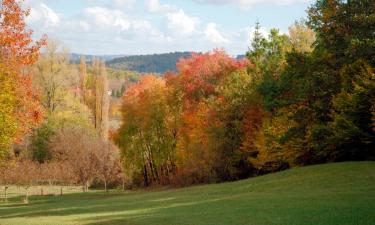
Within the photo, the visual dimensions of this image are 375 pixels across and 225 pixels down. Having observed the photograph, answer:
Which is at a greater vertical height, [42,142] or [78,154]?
[78,154]

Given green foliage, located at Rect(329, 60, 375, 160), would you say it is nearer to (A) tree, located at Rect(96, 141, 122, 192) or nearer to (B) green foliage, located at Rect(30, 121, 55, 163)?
(A) tree, located at Rect(96, 141, 122, 192)

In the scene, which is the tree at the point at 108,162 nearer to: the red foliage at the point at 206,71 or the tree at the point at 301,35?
the red foliage at the point at 206,71

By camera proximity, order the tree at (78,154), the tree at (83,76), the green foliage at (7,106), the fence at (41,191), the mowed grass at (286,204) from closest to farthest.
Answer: the mowed grass at (286,204) → the green foliage at (7,106) → the tree at (78,154) → the fence at (41,191) → the tree at (83,76)

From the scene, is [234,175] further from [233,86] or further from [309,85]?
[309,85]

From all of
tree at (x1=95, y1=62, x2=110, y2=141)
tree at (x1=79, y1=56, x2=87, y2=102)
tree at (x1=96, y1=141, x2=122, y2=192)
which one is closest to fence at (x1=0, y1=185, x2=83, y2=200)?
tree at (x1=96, y1=141, x2=122, y2=192)

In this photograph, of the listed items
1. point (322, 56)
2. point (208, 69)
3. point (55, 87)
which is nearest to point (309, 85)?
point (322, 56)

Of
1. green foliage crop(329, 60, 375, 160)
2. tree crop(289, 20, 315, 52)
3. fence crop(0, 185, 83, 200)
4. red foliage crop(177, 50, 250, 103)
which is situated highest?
tree crop(289, 20, 315, 52)

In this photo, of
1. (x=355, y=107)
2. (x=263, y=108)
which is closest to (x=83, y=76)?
(x=263, y=108)

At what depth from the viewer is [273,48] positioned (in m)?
63.4

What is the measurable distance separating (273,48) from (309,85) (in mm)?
24677

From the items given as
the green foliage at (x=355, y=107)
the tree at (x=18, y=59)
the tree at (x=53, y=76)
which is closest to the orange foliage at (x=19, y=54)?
the tree at (x=18, y=59)

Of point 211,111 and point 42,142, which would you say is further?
point 42,142

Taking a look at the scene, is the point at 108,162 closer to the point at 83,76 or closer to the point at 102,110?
the point at 102,110

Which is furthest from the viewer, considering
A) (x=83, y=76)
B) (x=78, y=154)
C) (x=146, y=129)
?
(x=83, y=76)
